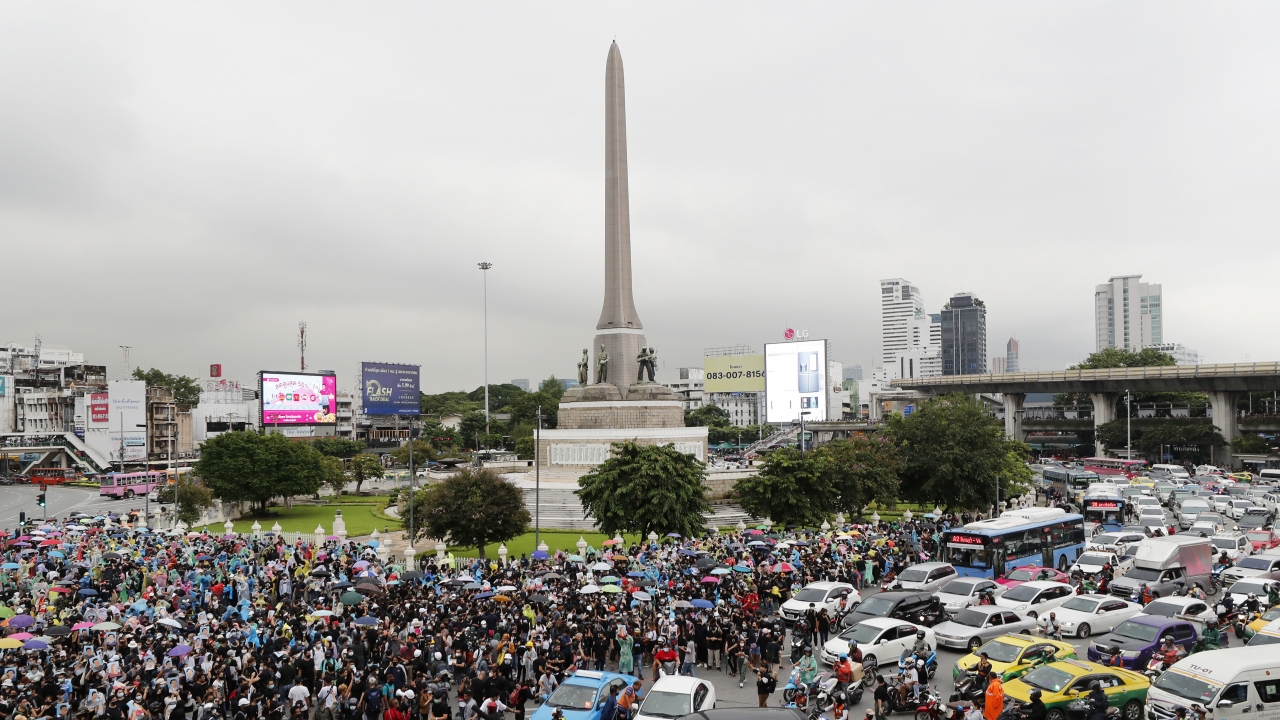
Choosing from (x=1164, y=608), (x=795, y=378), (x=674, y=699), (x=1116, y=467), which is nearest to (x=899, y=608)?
(x=1164, y=608)

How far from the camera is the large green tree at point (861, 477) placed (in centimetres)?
3562

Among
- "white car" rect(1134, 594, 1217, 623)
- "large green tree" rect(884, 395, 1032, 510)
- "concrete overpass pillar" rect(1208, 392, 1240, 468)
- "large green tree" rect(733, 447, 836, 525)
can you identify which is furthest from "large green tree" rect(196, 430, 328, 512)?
"concrete overpass pillar" rect(1208, 392, 1240, 468)

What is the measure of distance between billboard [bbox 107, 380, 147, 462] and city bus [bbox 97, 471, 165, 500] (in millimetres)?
11639

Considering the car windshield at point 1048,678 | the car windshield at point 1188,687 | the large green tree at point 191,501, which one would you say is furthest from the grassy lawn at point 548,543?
the car windshield at point 1188,687

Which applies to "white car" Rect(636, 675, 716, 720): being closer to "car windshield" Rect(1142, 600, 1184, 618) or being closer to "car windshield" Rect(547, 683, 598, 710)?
"car windshield" Rect(547, 683, 598, 710)

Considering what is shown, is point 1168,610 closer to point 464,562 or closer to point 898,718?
point 898,718

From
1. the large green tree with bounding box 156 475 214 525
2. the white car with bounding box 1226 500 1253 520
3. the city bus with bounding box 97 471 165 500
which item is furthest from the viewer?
the city bus with bounding box 97 471 165 500

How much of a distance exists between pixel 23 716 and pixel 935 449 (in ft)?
115

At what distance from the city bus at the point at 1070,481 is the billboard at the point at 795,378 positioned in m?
20.9

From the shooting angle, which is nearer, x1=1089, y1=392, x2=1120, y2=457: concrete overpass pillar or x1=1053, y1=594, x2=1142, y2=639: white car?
x1=1053, y1=594, x2=1142, y2=639: white car

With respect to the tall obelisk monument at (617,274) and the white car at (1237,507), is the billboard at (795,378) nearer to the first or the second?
the tall obelisk monument at (617,274)

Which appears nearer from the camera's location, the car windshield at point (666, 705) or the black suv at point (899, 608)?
the car windshield at point (666, 705)

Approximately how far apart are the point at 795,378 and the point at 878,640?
60.2m

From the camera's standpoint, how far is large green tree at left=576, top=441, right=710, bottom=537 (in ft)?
94.7
